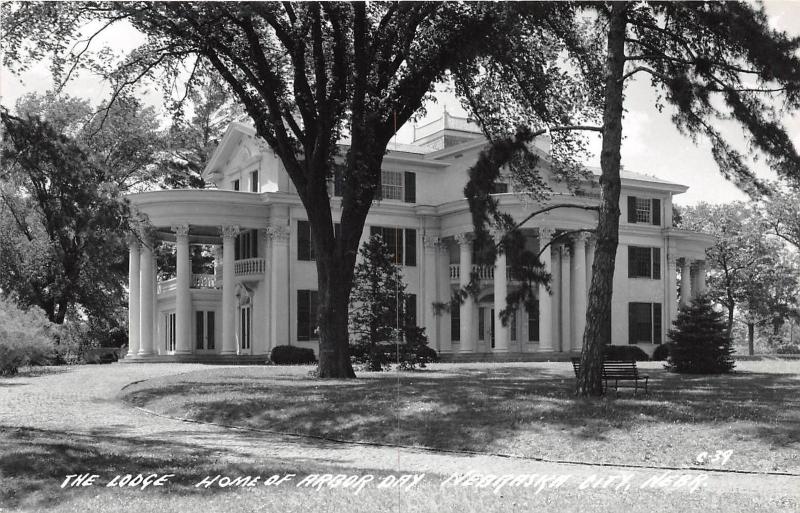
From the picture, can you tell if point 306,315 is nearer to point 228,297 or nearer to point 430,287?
point 228,297

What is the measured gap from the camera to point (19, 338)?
29188mm

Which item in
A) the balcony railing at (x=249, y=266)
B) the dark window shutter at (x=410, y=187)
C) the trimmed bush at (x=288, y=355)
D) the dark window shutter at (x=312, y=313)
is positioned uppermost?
the dark window shutter at (x=410, y=187)

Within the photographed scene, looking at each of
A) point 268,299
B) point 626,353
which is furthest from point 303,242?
point 626,353

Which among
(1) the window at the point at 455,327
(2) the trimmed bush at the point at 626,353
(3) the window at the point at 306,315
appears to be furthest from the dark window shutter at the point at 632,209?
(3) the window at the point at 306,315

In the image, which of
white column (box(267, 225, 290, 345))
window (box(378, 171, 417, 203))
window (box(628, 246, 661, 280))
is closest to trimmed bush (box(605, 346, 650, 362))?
window (box(628, 246, 661, 280))

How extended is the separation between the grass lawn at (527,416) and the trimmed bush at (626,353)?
15.6 m

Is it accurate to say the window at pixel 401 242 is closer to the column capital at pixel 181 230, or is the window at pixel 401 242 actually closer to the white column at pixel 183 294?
the column capital at pixel 181 230

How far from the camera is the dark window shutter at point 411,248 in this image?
42188mm

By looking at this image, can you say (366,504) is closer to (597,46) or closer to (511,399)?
(511,399)

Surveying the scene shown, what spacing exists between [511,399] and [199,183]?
4214cm

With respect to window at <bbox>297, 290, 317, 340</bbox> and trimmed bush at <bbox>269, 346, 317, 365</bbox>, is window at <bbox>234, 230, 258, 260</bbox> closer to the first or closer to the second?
window at <bbox>297, 290, 317, 340</bbox>

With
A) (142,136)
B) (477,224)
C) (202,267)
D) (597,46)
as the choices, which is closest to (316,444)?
(477,224)

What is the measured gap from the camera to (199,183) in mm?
55500

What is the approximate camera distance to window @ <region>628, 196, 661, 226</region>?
150ft
